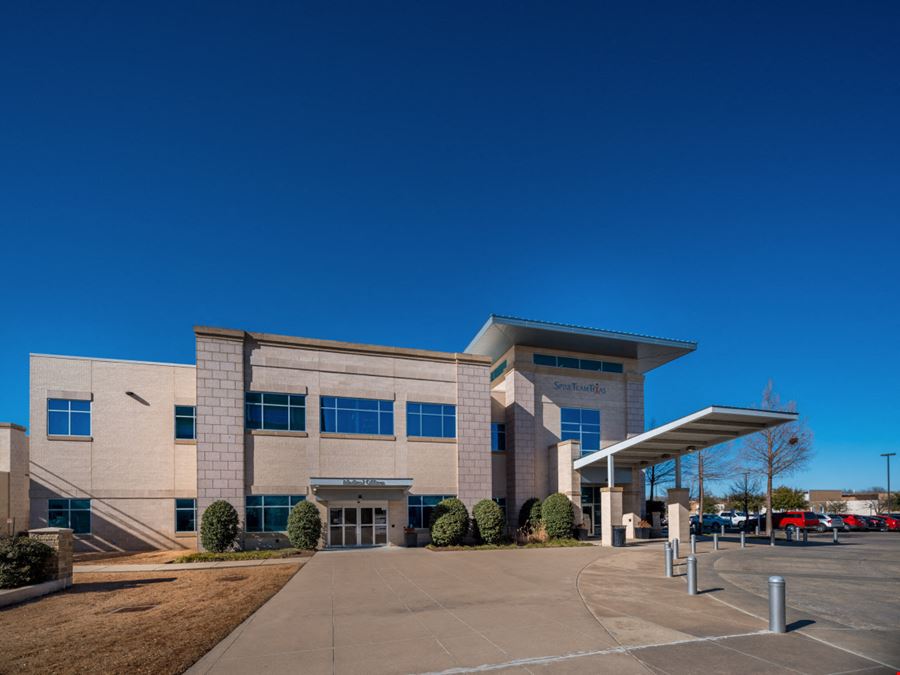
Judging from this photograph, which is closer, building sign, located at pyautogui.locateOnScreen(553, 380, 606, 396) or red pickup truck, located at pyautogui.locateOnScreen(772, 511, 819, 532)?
building sign, located at pyautogui.locateOnScreen(553, 380, 606, 396)

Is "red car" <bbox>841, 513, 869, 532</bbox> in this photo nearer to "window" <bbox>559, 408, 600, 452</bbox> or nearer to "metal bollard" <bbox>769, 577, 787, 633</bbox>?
"window" <bbox>559, 408, 600, 452</bbox>

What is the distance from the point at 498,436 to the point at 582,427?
521 cm

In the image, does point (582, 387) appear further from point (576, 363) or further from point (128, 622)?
point (128, 622)

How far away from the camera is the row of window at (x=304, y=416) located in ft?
84.6

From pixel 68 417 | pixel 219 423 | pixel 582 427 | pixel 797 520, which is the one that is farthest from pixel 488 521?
pixel 797 520

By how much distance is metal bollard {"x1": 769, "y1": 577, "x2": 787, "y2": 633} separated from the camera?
919 cm

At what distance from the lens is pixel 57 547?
48.8ft

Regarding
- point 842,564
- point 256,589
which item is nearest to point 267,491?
point 256,589

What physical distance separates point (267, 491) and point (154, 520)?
20.1ft

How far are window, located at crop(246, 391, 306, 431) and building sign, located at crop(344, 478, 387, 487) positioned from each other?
3.22 metres

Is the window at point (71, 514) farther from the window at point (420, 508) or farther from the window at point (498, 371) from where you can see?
the window at point (498, 371)

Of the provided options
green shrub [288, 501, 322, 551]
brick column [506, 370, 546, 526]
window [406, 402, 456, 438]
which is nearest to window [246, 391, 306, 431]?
green shrub [288, 501, 322, 551]

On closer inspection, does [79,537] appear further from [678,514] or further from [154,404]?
[678,514]

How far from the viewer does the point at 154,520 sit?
1044 inches
